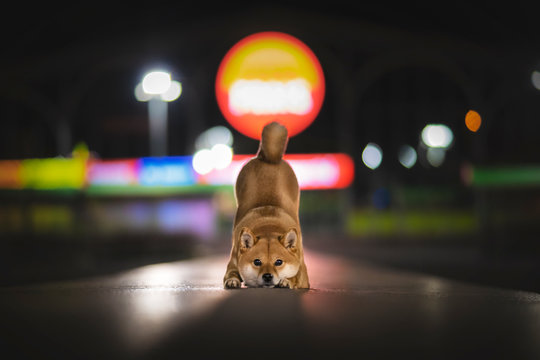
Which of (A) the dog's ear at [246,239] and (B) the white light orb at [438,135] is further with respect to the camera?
(B) the white light orb at [438,135]

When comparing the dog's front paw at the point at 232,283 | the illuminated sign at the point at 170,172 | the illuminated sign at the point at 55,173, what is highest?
the illuminated sign at the point at 170,172

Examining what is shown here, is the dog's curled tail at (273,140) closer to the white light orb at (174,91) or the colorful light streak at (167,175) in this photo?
the colorful light streak at (167,175)

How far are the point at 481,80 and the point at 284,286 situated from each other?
61.5ft

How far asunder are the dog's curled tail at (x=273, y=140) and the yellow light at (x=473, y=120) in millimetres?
16418

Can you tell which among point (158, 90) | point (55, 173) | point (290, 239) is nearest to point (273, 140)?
point (290, 239)

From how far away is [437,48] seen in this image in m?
21.4

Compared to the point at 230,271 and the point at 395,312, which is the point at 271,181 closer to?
the point at 230,271

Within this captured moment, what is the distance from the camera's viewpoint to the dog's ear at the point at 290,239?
426 centimetres

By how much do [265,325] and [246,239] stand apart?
0.69m

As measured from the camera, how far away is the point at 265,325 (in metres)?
3.76

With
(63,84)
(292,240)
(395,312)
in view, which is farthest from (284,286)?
(63,84)

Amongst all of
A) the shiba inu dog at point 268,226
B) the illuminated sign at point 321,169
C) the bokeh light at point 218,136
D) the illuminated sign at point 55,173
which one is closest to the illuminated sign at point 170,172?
the illuminated sign at point 321,169

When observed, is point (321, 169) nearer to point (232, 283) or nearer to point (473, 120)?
point (473, 120)

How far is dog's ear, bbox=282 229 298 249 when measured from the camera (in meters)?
4.26
